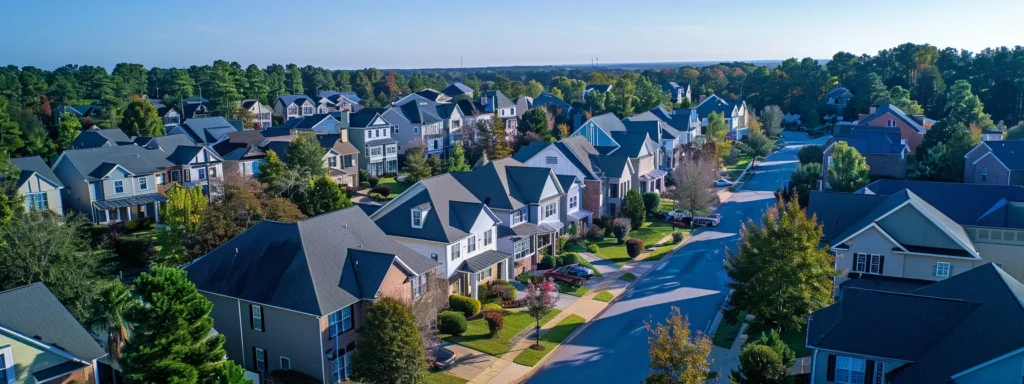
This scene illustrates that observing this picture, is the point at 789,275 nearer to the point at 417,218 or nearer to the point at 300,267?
the point at 417,218

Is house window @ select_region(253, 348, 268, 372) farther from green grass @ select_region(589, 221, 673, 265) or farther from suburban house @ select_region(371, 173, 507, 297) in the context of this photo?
green grass @ select_region(589, 221, 673, 265)

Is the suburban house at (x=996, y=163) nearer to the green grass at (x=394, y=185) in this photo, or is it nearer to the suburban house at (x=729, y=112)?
the suburban house at (x=729, y=112)

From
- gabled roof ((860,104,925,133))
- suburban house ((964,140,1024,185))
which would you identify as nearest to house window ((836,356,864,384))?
suburban house ((964,140,1024,185))

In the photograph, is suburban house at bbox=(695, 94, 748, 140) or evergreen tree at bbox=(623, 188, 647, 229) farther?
suburban house at bbox=(695, 94, 748, 140)

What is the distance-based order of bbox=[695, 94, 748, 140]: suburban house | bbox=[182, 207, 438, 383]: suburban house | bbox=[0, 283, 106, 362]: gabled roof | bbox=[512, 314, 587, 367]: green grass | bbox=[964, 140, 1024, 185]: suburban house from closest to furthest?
1. bbox=[0, 283, 106, 362]: gabled roof
2. bbox=[182, 207, 438, 383]: suburban house
3. bbox=[512, 314, 587, 367]: green grass
4. bbox=[964, 140, 1024, 185]: suburban house
5. bbox=[695, 94, 748, 140]: suburban house

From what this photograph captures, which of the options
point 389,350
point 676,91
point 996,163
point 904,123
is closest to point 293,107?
point 676,91

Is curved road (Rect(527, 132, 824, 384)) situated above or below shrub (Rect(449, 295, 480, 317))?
below

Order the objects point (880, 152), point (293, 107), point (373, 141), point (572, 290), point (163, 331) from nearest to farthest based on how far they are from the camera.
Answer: point (163, 331) < point (572, 290) < point (880, 152) < point (373, 141) < point (293, 107)

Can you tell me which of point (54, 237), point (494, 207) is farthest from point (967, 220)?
point (54, 237)
